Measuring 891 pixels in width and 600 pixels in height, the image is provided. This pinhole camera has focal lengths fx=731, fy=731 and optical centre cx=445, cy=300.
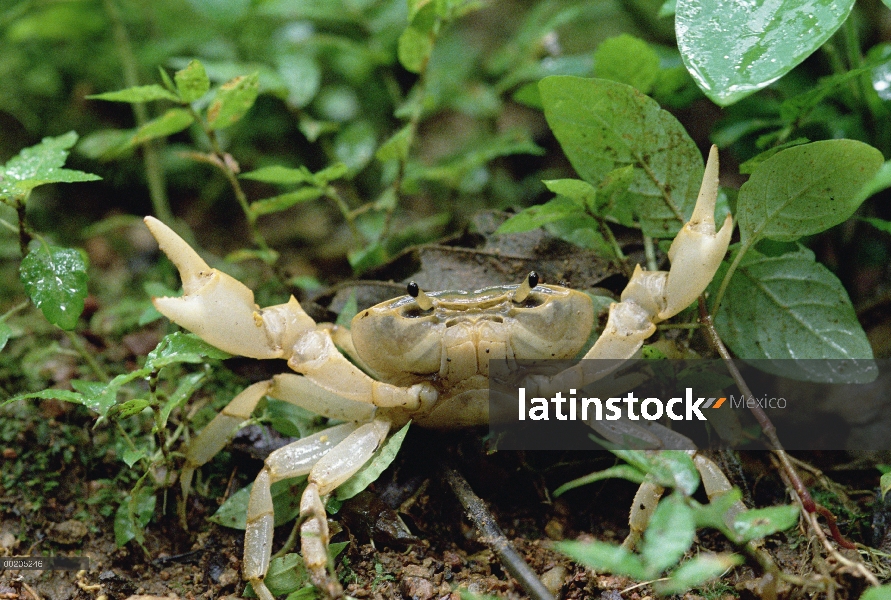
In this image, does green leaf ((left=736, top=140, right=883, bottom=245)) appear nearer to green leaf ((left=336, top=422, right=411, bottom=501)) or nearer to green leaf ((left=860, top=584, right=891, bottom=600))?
green leaf ((left=860, top=584, right=891, bottom=600))

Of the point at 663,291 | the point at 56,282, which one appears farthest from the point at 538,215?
the point at 56,282

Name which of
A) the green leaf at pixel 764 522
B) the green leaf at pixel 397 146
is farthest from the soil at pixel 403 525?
the green leaf at pixel 397 146

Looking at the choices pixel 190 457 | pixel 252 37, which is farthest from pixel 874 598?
pixel 252 37

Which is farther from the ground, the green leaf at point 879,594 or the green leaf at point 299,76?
the green leaf at point 299,76

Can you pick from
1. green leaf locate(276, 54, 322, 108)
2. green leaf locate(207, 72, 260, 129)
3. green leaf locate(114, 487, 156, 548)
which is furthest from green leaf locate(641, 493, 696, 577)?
green leaf locate(276, 54, 322, 108)

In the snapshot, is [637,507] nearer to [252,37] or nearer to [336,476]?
[336,476]

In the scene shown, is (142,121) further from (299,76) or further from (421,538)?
(421,538)

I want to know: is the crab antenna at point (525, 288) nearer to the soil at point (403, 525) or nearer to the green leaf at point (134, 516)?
the soil at point (403, 525)
